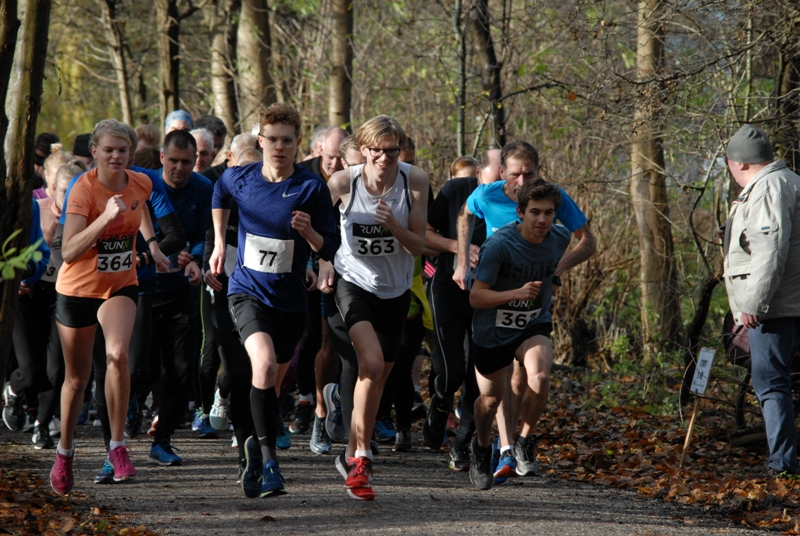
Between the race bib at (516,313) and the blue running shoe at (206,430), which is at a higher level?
the race bib at (516,313)

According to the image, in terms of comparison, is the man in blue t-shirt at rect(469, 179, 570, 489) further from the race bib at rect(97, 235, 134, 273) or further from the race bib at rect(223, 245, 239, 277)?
the race bib at rect(97, 235, 134, 273)

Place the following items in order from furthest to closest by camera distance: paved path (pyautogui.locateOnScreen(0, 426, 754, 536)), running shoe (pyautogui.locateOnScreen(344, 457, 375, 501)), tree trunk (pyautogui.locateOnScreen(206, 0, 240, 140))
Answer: tree trunk (pyautogui.locateOnScreen(206, 0, 240, 140)), running shoe (pyautogui.locateOnScreen(344, 457, 375, 501)), paved path (pyautogui.locateOnScreen(0, 426, 754, 536))

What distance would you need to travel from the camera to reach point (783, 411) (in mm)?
6578

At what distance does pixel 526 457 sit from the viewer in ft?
23.1

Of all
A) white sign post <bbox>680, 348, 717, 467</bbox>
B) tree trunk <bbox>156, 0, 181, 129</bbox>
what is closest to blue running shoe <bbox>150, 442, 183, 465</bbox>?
white sign post <bbox>680, 348, 717, 467</bbox>

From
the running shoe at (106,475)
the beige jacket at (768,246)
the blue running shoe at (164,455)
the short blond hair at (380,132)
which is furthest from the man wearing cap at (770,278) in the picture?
the running shoe at (106,475)

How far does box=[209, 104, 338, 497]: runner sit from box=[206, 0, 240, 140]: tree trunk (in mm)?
10426

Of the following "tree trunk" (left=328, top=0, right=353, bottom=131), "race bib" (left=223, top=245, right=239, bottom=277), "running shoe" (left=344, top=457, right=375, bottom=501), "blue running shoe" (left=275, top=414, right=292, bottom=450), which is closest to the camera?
"running shoe" (left=344, top=457, right=375, bottom=501)

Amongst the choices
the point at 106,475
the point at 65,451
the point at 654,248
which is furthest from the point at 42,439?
the point at 654,248

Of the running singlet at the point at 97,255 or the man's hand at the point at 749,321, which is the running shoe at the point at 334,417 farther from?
the man's hand at the point at 749,321

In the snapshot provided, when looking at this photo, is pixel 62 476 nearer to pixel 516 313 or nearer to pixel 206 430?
pixel 206 430

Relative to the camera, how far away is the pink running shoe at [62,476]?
19.5 ft

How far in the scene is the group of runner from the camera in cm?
595

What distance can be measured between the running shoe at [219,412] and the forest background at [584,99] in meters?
2.21
